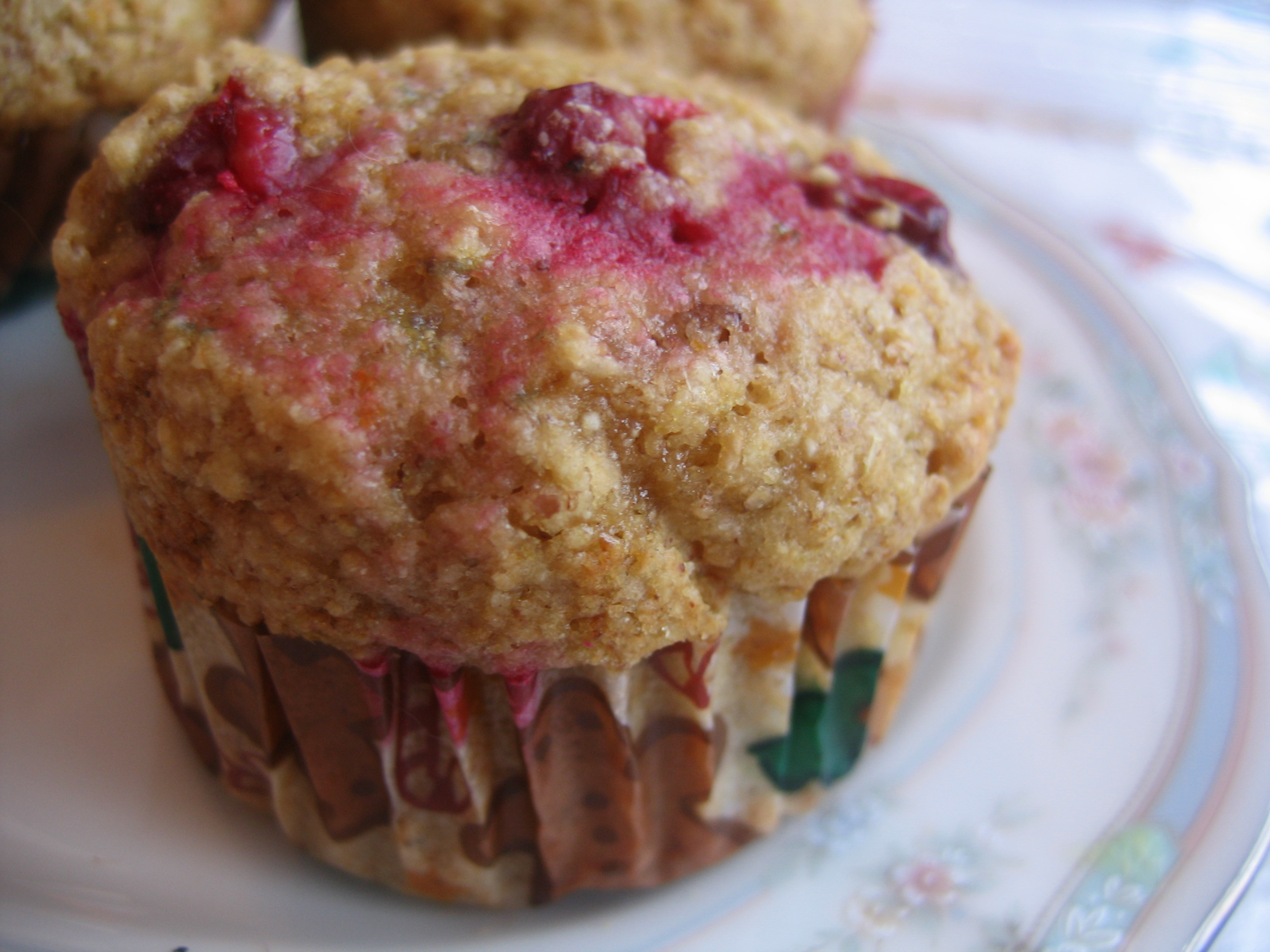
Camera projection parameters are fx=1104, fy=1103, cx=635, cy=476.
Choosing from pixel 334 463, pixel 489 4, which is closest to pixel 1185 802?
pixel 334 463

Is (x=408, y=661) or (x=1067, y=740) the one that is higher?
(x=408, y=661)

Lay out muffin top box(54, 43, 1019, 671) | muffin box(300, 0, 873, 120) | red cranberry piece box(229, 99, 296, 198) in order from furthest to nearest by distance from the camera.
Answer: muffin box(300, 0, 873, 120) < red cranberry piece box(229, 99, 296, 198) < muffin top box(54, 43, 1019, 671)

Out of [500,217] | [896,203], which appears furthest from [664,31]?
[500,217]

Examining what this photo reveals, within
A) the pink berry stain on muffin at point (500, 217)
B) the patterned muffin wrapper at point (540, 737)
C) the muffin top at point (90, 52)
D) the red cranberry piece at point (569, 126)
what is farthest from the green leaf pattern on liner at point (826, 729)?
the muffin top at point (90, 52)

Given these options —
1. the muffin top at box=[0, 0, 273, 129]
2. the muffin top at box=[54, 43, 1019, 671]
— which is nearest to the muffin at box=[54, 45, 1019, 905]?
the muffin top at box=[54, 43, 1019, 671]

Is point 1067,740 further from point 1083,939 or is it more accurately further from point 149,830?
point 149,830

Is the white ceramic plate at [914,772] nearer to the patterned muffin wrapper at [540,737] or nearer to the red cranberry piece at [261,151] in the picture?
the patterned muffin wrapper at [540,737]

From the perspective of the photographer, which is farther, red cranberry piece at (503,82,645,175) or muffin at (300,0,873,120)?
muffin at (300,0,873,120)

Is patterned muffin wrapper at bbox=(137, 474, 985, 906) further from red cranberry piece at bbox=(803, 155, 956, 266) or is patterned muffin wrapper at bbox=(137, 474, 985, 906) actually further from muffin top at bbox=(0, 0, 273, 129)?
muffin top at bbox=(0, 0, 273, 129)
